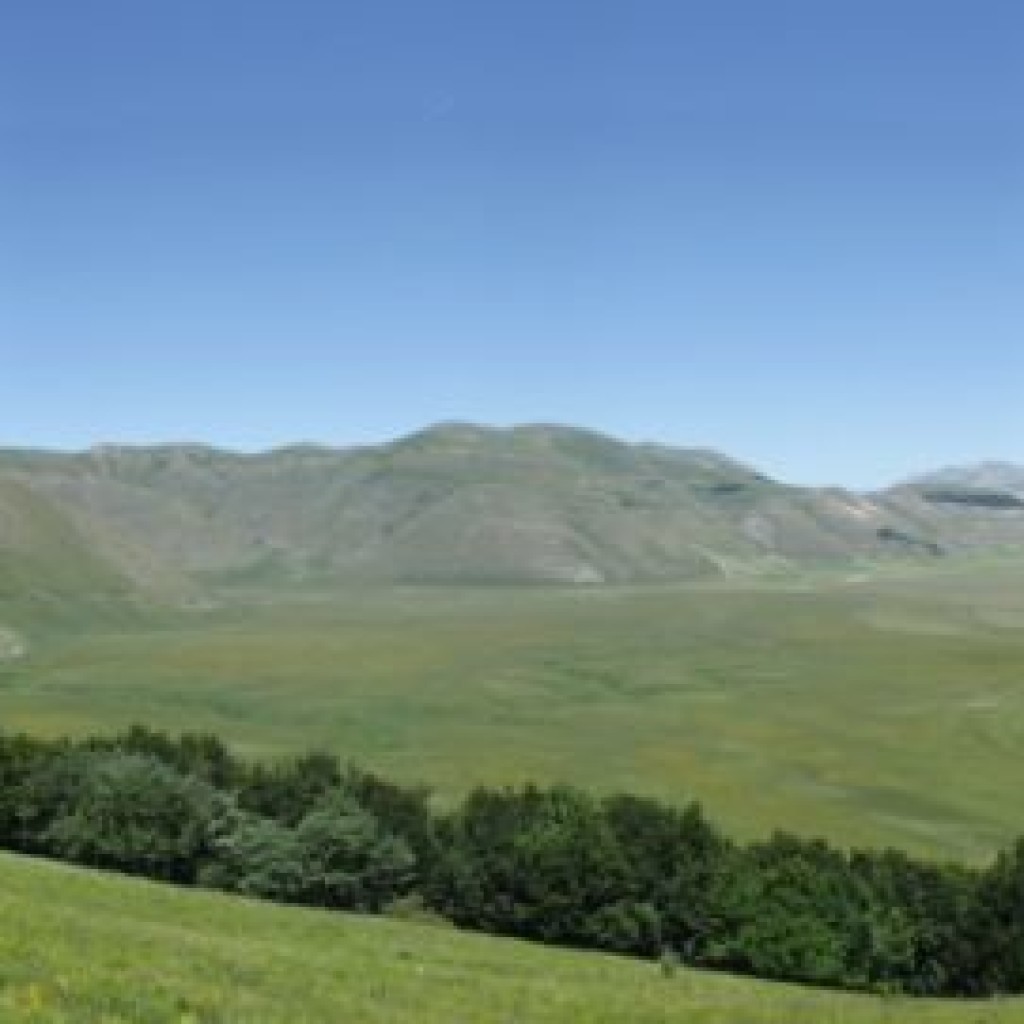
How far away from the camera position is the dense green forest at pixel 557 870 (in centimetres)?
7725

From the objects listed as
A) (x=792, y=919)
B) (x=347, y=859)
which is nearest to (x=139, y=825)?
(x=347, y=859)

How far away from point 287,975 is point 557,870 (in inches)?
2213

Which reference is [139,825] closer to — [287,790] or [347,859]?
[287,790]

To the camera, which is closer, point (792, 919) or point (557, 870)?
point (792, 919)

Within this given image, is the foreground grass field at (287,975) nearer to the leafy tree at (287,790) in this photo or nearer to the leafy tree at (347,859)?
the leafy tree at (347,859)

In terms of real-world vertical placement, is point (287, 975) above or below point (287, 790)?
above

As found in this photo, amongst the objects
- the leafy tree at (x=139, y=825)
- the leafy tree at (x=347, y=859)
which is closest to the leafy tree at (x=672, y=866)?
the leafy tree at (x=347, y=859)

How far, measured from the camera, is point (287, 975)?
28.7 metres

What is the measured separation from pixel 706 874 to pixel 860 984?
11.7m

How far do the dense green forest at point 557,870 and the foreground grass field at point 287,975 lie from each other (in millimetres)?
23444

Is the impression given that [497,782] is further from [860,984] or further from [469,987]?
[469,987]

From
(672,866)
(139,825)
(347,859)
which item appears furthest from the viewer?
(139,825)

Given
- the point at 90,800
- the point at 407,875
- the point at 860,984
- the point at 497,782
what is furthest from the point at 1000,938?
the point at 497,782

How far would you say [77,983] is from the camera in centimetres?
2141
